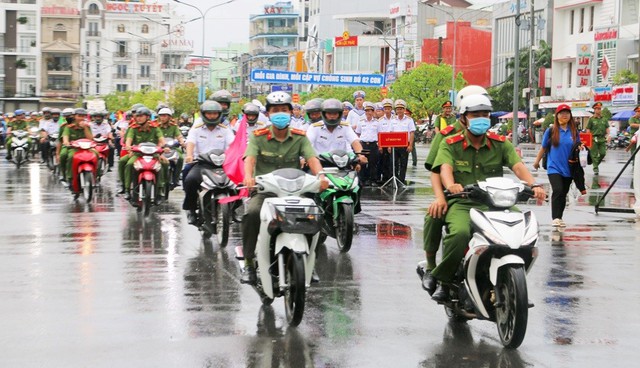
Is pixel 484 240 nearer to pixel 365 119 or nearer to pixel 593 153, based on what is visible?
pixel 365 119

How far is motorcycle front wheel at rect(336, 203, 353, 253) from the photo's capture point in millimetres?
13133

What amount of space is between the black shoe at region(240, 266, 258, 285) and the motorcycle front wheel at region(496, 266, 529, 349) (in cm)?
234

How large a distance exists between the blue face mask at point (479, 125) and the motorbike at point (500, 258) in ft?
1.72

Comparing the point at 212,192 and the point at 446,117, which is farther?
the point at 446,117

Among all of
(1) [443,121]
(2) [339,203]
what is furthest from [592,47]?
(2) [339,203]

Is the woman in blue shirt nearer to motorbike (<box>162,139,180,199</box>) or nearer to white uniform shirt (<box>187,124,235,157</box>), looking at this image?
white uniform shirt (<box>187,124,235,157</box>)

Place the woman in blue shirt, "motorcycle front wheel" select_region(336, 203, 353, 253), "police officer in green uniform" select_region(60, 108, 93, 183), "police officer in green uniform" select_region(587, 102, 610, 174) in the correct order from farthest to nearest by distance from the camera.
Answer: "police officer in green uniform" select_region(587, 102, 610, 174)
"police officer in green uniform" select_region(60, 108, 93, 183)
the woman in blue shirt
"motorcycle front wheel" select_region(336, 203, 353, 253)

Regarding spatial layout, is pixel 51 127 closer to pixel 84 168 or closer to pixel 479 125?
pixel 84 168

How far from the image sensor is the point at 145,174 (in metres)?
17.7

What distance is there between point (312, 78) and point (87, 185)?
139 ft

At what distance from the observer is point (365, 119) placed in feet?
83.4

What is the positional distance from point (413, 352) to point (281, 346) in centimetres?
88

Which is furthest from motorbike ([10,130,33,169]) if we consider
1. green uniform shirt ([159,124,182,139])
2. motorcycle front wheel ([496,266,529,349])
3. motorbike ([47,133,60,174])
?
motorcycle front wheel ([496,266,529,349])

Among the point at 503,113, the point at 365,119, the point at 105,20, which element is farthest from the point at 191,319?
the point at 105,20
